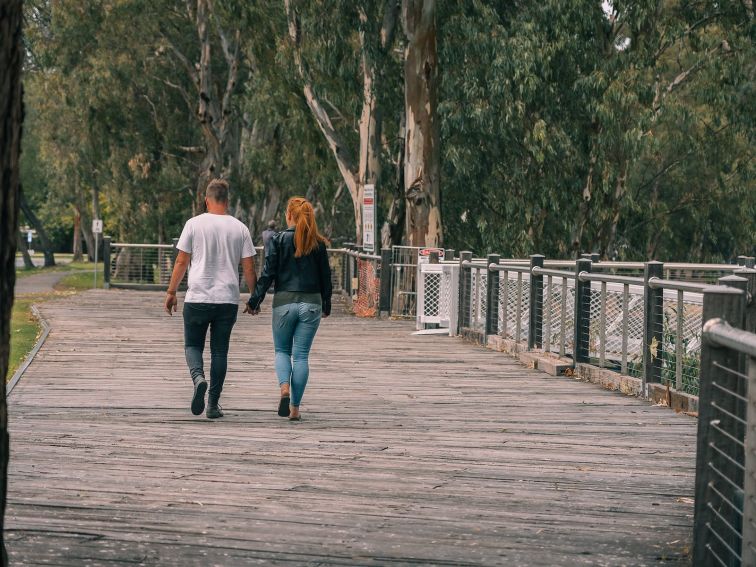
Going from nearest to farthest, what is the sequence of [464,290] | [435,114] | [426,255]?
[464,290] → [426,255] → [435,114]

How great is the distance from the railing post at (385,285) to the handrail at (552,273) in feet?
31.4

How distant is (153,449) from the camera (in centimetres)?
865

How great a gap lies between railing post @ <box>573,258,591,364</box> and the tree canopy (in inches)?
581

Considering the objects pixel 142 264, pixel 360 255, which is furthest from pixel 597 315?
pixel 142 264

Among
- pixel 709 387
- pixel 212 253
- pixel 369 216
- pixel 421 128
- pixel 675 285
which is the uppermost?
pixel 421 128

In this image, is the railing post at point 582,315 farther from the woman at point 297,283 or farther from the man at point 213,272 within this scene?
the man at point 213,272

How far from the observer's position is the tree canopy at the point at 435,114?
30.2 m

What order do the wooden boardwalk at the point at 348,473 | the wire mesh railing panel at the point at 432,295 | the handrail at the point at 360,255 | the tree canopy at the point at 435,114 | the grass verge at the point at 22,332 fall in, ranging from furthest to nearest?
the tree canopy at the point at 435,114 < the handrail at the point at 360,255 < the wire mesh railing panel at the point at 432,295 < the grass verge at the point at 22,332 < the wooden boardwalk at the point at 348,473

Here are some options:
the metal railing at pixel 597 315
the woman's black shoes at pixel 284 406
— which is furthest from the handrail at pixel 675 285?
the woman's black shoes at pixel 284 406

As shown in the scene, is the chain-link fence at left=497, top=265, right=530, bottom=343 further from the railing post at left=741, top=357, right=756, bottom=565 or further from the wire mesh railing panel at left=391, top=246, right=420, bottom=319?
the railing post at left=741, top=357, right=756, bottom=565

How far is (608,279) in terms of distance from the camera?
13.2 metres

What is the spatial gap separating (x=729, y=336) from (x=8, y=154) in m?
2.47

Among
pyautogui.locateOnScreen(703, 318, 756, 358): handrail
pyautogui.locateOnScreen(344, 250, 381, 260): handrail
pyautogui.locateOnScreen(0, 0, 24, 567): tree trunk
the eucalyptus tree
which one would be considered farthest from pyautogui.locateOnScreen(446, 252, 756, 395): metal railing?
the eucalyptus tree

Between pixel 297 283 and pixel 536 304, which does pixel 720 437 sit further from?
pixel 536 304
